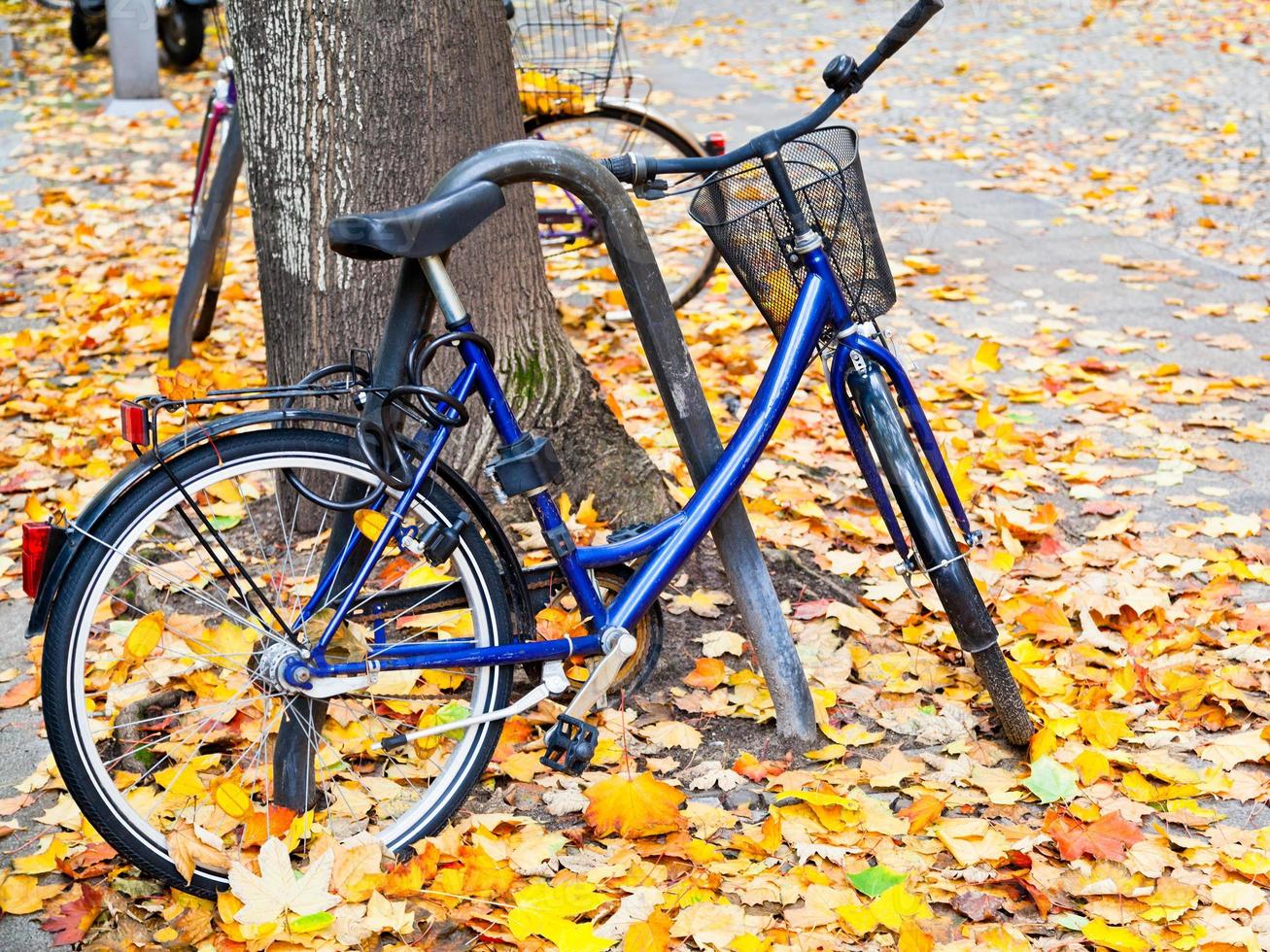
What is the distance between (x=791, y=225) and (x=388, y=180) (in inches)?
39.3

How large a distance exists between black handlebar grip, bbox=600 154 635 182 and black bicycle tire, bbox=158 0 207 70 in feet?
27.6

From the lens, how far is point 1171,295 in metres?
5.19

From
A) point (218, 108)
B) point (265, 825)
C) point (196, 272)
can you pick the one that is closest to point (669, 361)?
point (265, 825)

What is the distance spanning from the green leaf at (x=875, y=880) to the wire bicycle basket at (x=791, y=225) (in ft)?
3.42

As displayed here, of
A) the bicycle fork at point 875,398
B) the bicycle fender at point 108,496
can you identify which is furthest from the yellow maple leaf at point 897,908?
the bicycle fender at point 108,496

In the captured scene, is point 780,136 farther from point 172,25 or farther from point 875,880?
point 172,25

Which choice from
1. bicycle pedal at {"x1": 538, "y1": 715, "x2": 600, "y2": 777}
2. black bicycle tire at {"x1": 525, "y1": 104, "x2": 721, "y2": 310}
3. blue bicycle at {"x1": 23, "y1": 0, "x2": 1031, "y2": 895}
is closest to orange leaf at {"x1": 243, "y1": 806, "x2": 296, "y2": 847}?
blue bicycle at {"x1": 23, "y1": 0, "x2": 1031, "y2": 895}

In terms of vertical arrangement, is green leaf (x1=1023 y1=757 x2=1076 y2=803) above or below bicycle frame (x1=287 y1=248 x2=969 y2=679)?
below

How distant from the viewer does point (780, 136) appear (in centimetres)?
235

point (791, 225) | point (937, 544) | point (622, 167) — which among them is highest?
point (622, 167)

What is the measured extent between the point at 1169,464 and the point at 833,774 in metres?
1.89

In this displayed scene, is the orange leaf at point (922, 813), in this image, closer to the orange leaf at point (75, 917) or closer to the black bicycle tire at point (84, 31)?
the orange leaf at point (75, 917)

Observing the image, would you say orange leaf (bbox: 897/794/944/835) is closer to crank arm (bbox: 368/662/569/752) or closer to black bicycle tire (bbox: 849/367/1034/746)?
black bicycle tire (bbox: 849/367/1034/746)

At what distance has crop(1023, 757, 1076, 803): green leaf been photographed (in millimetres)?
2457
